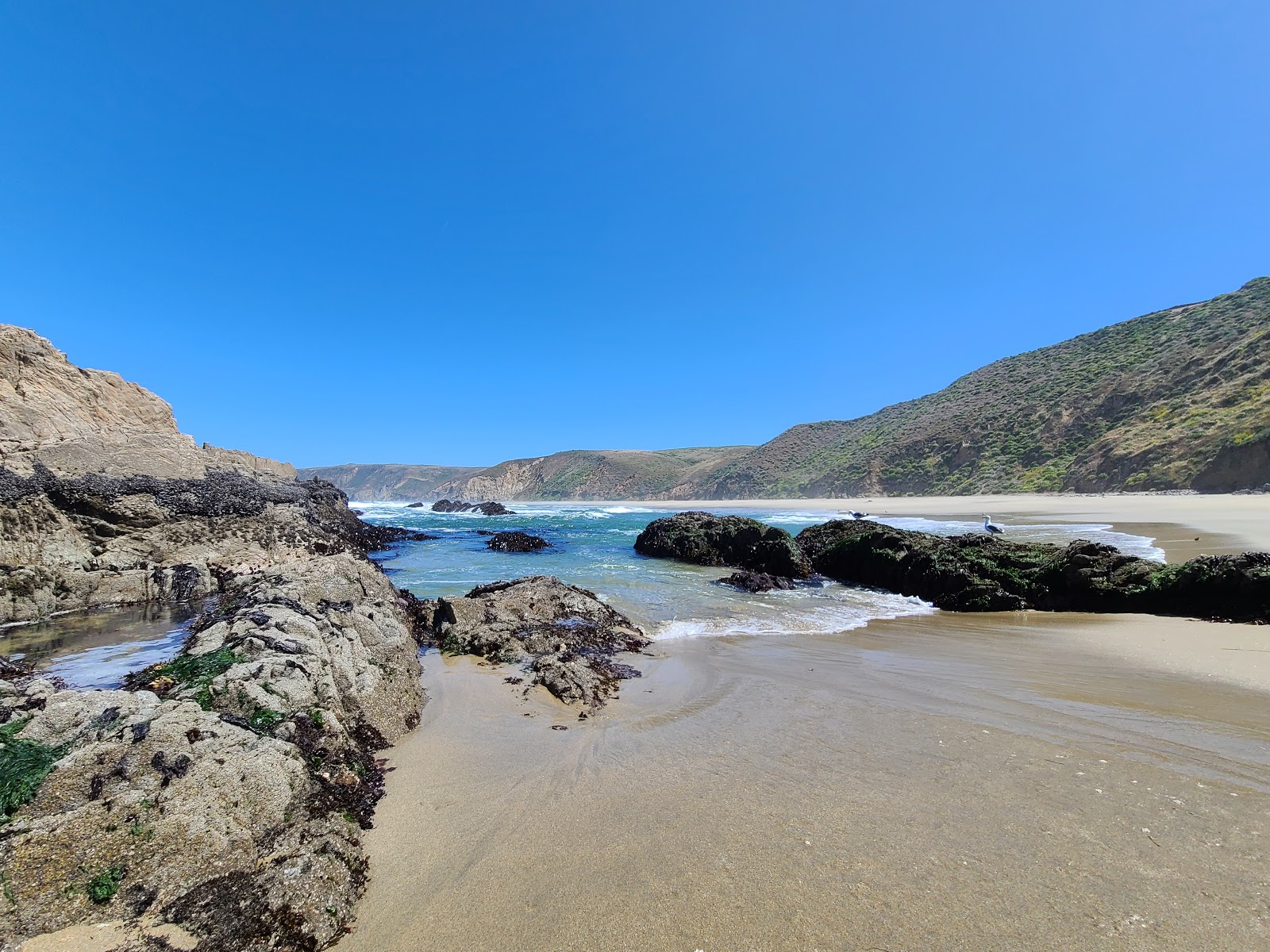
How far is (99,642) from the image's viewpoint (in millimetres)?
6570

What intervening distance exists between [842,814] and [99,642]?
8.75 metres

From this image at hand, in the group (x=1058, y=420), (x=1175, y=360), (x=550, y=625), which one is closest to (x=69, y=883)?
(x=550, y=625)

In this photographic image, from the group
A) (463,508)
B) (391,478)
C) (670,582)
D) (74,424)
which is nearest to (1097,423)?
(670,582)

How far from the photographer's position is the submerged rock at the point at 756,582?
12.6m

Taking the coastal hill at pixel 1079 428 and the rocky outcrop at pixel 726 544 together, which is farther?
the coastal hill at pixel 1079 428

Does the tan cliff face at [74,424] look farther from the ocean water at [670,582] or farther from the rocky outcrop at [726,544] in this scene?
the rocky outcrop at [726,544]

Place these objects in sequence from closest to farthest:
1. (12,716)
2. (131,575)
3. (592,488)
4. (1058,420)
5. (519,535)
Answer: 1. (12,716)
2. (131,575)
3. (519,535)
4. (1058,420)
5. (592,488)

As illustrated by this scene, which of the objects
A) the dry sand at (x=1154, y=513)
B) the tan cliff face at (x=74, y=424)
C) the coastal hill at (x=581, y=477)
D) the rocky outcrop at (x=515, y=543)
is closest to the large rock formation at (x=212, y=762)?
the tan cliff face at (x=74, y=424)

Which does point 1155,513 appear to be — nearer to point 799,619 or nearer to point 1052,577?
point 1052,577

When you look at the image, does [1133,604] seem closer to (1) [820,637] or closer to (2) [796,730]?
(1) [820,637]

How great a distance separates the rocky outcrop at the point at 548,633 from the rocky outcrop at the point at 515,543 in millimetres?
11694

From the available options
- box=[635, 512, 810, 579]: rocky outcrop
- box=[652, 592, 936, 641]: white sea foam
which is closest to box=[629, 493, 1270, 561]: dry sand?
box=[652, 592, 936, 641]: white sea foam

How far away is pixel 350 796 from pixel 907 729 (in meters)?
4.33

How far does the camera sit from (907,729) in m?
4.49
